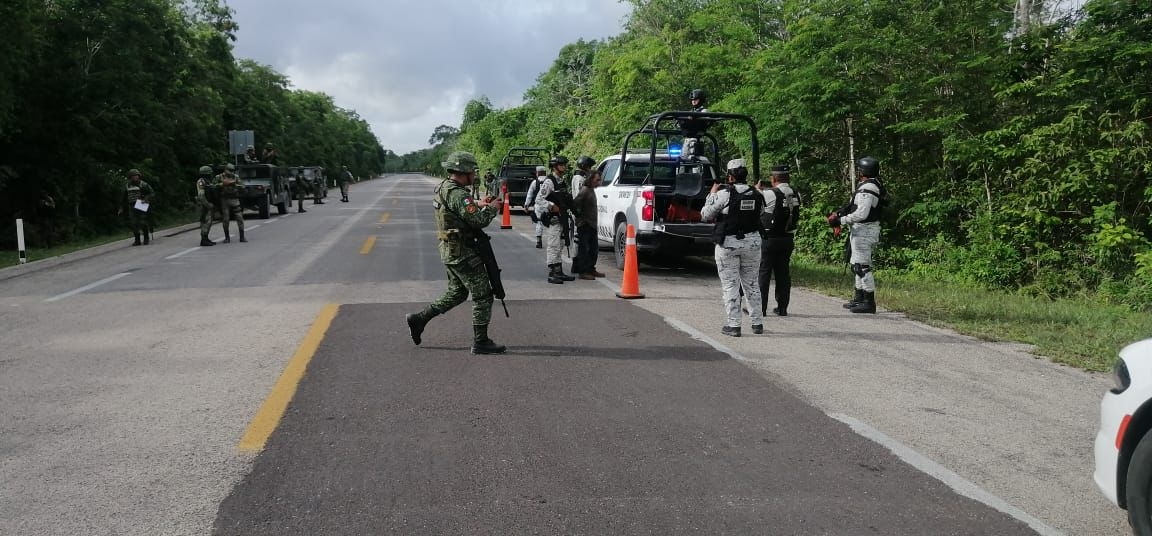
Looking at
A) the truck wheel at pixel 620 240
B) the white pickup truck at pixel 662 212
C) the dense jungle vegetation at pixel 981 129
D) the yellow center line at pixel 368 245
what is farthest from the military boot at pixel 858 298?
the yellow center line at pixel 368 245

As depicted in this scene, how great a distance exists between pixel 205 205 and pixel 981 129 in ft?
50.1

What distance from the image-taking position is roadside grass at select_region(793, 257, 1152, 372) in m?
7.78

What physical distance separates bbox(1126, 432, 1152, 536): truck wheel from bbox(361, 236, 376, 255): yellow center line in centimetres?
1450

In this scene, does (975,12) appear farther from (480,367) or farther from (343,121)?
(343,121)

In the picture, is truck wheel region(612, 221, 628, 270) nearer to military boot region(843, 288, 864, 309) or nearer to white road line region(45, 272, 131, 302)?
military boot region(843, 288, 864, 309)

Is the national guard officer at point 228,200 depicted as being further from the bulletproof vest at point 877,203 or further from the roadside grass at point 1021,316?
the bulletproof vest at point 877,203

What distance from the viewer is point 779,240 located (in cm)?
952

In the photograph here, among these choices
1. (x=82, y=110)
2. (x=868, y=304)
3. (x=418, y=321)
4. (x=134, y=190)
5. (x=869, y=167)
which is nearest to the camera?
(x=418, y=321)

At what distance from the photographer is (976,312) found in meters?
9.86

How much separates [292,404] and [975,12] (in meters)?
12.8

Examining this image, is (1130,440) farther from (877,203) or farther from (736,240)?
(877,203)

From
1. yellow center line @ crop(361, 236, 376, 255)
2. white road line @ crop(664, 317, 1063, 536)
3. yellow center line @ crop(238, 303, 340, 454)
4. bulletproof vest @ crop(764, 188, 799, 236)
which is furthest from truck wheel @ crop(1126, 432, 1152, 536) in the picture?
yellow center line @ crop(361, 236, 376, 255)

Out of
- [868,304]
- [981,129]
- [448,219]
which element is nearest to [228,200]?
[448,219]

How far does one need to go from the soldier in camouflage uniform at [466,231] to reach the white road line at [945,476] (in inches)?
119
